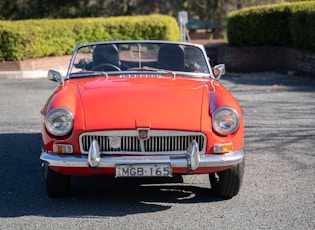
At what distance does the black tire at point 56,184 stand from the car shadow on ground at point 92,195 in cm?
6

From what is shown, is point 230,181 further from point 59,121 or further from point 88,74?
point 88,74

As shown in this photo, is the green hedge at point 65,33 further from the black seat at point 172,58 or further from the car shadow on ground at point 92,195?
the black seat at point 172,58

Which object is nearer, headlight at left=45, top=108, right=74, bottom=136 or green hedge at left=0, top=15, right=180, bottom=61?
headlight at left=45, top=108, right=74, bottom=136

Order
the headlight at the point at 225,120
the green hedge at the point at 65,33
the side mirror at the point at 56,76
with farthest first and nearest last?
the green hedge at the point at 65,33, the side mirror at the point at 56,76, the headlight at the point at 225,120

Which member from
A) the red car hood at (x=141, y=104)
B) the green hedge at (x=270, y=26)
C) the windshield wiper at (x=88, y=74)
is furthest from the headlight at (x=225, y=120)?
the green hedge at (x=270, y=26)

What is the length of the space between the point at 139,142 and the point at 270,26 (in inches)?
565

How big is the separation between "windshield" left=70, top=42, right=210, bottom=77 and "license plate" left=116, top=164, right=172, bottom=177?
1.83 metres

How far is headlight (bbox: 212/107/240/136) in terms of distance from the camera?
16.8ft

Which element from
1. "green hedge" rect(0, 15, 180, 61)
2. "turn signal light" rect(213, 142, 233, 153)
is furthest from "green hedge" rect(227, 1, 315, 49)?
"turn signal light" rect(213, 142, 233, 153)

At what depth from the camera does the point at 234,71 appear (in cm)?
1844

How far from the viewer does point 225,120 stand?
203 inches

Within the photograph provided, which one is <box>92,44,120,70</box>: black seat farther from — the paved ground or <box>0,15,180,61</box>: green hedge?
<box>0,15,180,61</box>: green hedge

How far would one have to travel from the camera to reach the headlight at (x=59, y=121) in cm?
505

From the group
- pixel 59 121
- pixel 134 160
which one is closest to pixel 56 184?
pixel 59 121
